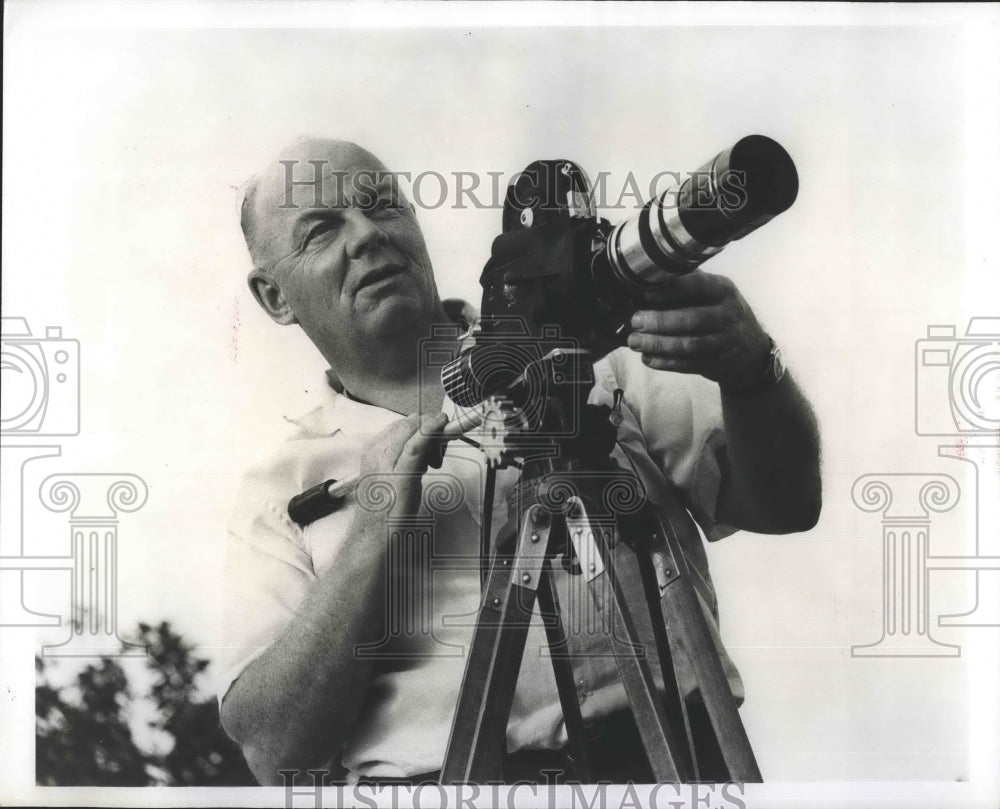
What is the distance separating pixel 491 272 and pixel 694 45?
1.89ft

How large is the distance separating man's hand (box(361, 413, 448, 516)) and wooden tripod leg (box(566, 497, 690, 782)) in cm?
33

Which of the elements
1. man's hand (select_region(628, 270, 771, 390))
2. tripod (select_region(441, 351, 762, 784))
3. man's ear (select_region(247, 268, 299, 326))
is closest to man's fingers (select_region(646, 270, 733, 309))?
man's hand (select_region(628, 270, 771, 390))

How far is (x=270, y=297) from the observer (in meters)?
1.71

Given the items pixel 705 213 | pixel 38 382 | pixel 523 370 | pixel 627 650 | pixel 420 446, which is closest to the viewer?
pixel 705 213

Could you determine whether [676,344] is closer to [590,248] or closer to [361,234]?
[590,248]

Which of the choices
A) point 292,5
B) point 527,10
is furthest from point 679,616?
point 292,5

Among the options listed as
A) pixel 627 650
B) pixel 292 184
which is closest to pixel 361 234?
pixel 292 184

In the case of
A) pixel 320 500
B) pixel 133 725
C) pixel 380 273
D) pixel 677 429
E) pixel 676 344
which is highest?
pixel 380 273

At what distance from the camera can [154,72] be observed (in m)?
1.76

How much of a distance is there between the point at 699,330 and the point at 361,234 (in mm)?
→ 597

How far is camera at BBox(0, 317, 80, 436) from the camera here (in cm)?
176

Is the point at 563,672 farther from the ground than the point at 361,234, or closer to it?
closer to it

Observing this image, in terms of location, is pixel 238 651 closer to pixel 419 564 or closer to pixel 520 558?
pixel 419 564

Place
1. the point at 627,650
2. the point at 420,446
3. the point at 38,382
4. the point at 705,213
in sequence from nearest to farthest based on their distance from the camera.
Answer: the point at 705,213 → the point at 627,650 → the point at 420,446 → the point at 38,382
